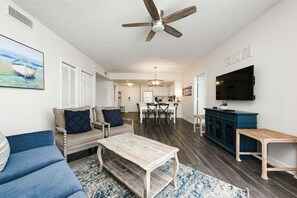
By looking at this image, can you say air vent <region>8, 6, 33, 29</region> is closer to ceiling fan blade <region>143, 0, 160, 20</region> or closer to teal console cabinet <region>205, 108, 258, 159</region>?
ceiling fan blade <region>143, 0, 160, 20</region>

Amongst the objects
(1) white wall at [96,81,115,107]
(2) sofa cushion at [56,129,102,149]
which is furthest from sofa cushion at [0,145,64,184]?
(1) white wall at [96,81,115,107]

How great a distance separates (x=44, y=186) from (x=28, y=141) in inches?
38.7

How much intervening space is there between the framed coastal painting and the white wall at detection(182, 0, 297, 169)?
412 cm

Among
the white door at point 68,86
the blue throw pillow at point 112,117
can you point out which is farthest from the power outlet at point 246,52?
the white door at point 68,86

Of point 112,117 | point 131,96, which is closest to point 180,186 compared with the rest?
point 112,117

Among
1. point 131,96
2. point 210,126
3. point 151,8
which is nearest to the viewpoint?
point 151,8

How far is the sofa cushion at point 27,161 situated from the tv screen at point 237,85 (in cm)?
321

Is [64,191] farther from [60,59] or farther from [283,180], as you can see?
[60,59]

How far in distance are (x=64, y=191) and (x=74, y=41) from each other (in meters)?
3.43

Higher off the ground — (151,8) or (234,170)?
(151,8)

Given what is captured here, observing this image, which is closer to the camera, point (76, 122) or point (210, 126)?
point (76, 122)

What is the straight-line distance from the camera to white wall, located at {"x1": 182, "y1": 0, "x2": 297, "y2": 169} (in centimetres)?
177

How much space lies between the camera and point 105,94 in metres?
7.54

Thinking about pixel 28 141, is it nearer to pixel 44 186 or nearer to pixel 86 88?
pixel 44 186
